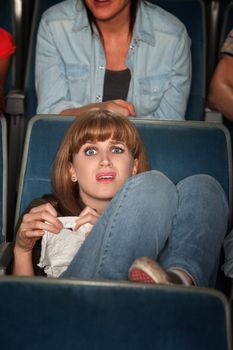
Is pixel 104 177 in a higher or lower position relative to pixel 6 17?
lower

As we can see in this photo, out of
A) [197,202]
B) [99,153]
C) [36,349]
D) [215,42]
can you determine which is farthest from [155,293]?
[215,42]

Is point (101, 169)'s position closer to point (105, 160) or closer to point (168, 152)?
point (105, 160)

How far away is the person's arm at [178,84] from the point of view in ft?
5.90

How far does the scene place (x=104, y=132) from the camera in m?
1.32

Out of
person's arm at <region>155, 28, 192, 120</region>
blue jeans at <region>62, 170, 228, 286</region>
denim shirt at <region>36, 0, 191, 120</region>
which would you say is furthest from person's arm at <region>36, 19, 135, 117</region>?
blue jeans at <region>62, 170, 228, 286</region>

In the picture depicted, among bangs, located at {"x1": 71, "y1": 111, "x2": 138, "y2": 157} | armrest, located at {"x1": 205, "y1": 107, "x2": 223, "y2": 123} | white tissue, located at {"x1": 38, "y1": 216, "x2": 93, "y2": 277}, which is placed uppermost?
bangs, located at {"x1": 71, "y1": 111, "x2": 138, "y2": 157}

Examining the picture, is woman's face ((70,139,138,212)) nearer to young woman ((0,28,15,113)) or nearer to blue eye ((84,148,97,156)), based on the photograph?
blue eye ((84,148,97,156))

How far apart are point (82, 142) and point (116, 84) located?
0.53 meters

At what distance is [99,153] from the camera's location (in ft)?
4.26

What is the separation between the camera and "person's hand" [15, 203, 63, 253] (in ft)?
3.85

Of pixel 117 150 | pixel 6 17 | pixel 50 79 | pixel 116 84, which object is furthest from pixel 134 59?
pixel 117 150

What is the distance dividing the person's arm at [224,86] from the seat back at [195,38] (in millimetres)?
127

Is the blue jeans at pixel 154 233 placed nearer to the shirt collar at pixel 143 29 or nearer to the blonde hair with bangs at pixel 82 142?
the blonde hair with bangs at pixel 82 142

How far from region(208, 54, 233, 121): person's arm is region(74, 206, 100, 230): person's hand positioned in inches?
28.3
